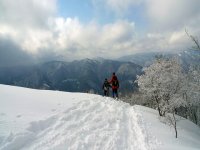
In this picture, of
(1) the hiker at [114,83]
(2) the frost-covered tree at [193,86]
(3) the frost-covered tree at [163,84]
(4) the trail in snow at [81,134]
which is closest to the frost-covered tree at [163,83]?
(3) the frost-covered tree at [163,84]

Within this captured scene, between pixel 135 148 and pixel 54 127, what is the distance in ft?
14.1

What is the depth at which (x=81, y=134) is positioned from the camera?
1362 centimetres

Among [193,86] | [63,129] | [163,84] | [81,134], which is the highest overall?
[193,86]

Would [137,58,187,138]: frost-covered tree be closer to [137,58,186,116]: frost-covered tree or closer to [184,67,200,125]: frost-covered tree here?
[137,58,186,116]: frost-covered tree

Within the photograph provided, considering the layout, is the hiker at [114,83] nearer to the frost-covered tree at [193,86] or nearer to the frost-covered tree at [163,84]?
the frost-covered tree at [163,84]

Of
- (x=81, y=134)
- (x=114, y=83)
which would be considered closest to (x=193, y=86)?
(x=114, y=83)

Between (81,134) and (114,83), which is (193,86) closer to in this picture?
(114,83)

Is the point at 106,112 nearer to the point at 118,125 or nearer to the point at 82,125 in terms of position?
the point at 118,125

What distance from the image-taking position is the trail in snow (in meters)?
11.6

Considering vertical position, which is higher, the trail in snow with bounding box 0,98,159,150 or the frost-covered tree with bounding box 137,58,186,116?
the frost-covered tree with bounding box 137,58,186,116

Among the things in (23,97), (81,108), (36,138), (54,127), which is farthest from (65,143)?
(23,97)

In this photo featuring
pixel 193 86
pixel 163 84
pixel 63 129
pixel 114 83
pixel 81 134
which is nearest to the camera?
pixel 81 134

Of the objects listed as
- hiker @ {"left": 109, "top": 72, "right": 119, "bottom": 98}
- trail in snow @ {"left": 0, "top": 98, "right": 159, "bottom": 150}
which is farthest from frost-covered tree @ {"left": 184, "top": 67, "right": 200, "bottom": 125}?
trail in snow @ {"left": 0, "top": 98, "right": 159, "bottom": 150}

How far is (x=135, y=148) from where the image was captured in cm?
1265
